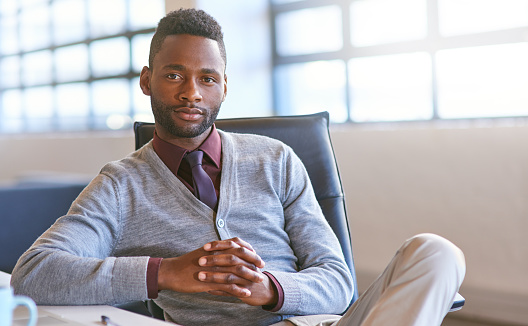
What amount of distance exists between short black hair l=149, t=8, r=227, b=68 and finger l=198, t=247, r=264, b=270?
532 mm

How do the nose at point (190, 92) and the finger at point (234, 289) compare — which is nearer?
the finger at point (234, 289)

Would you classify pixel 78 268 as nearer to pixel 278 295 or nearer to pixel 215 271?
pixel 215 271

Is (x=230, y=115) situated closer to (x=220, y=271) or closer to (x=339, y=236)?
(x=339, y=236)

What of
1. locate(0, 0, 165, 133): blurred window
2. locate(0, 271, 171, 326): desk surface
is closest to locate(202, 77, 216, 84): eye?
locate(0, 271, 171, 326): desk surface

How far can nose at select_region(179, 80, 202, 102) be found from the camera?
4.66 feet

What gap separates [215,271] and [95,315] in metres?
0.25

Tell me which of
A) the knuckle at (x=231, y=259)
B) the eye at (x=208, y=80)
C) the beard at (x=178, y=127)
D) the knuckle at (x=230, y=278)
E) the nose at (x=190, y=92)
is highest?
the eye at (x=208, y=80)

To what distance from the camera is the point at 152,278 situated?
46.8 inches

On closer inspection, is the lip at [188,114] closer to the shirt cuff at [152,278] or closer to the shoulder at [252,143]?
the shoulder at [252,143]

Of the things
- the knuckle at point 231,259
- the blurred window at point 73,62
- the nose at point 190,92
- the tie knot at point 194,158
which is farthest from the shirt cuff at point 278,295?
the blurred window at point 73,62

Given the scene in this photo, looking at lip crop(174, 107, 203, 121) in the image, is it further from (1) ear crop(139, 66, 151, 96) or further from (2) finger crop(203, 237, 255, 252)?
(2) finger crop(203, 237, 255, 252)

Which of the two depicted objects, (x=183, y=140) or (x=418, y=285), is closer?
(x=418, y=285)

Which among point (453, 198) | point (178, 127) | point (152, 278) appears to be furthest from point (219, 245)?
point (453, 198)

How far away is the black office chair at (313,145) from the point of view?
174cm
